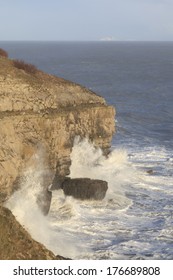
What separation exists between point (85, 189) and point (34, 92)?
24.0 ft

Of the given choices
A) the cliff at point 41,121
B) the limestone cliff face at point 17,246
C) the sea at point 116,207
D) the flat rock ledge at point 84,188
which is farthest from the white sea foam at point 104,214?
the limestone cliff face at point 17,246

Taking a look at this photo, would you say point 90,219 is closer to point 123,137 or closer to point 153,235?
point 153,235

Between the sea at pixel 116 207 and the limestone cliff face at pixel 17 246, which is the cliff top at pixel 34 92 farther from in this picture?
the limestone cliff face at pixel 17 246

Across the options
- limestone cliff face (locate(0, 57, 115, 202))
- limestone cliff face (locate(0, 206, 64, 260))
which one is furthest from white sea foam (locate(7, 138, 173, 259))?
limestone cliff face (locate(0, 206, 64, 260))

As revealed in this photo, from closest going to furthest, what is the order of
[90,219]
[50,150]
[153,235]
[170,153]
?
[153,235] → [90,219] → [50,150] → [170,153]

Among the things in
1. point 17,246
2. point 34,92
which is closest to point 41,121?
point 34,92

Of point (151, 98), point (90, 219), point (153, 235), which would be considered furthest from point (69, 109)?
point (151, 98)

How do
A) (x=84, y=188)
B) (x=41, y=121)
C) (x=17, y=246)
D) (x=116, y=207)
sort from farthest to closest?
(x=84, y=188) < (x=116, y=207) < (x=41, y=121) < (x=17, y=246)

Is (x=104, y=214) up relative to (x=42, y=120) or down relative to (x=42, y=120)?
down

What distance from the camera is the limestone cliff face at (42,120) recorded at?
96.6 ft

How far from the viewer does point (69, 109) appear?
116 ft

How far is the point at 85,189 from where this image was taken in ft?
109

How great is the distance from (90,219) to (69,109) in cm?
897

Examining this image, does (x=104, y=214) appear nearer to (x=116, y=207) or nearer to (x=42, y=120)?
(x=116, y=207)
